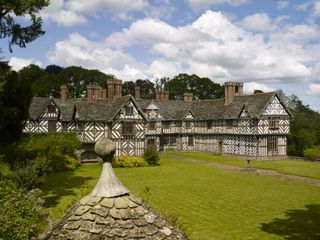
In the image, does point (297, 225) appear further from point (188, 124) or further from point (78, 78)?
point (78, 78)

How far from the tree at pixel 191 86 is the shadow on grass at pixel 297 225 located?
8016 cm

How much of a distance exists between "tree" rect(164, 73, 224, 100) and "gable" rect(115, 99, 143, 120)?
57.1 m

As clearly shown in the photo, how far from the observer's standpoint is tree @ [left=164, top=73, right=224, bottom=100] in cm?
9744

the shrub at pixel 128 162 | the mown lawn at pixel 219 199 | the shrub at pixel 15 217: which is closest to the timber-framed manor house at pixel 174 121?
the shrub at pixel 128 162

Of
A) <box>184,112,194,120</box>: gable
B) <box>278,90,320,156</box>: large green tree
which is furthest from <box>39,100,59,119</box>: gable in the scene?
<box>278,90,320,156</box>: large green tree

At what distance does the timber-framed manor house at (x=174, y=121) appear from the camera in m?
40.1

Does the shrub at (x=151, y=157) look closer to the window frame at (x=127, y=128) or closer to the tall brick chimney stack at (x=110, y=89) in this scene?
the window frame at (x=127, y=128)

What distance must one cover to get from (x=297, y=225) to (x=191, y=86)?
275ft

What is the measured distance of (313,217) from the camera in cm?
1700

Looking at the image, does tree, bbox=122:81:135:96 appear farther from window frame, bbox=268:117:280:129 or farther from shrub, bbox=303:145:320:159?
shrub, bbox=303:145:320:159

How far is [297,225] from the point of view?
51.3ft

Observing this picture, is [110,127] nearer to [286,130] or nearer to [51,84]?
[286,130]

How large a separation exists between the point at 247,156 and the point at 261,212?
27.4m

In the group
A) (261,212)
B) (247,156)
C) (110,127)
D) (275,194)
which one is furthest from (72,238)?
(247,156)
